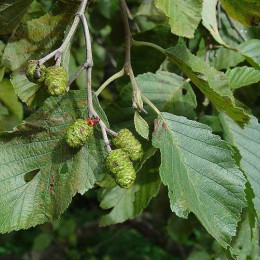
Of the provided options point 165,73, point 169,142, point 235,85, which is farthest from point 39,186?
point 235,85

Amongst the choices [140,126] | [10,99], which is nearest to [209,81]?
[140,126]

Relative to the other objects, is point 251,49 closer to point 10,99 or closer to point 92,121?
point 92,121

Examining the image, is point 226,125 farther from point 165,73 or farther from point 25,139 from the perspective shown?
point 25,139

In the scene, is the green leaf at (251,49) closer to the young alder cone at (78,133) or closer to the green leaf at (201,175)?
the green leaf at (201,175)

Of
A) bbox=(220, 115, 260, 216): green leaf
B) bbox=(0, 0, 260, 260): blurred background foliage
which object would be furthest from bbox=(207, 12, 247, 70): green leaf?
bbox=(220, 115, 260, 216): green leaf

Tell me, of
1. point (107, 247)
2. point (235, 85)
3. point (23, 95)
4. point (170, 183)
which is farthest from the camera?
point (107, 247)

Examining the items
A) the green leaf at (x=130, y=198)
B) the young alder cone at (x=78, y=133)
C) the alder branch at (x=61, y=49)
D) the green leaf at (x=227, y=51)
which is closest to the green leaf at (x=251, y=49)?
the green leaf at (x=227, y=51)
